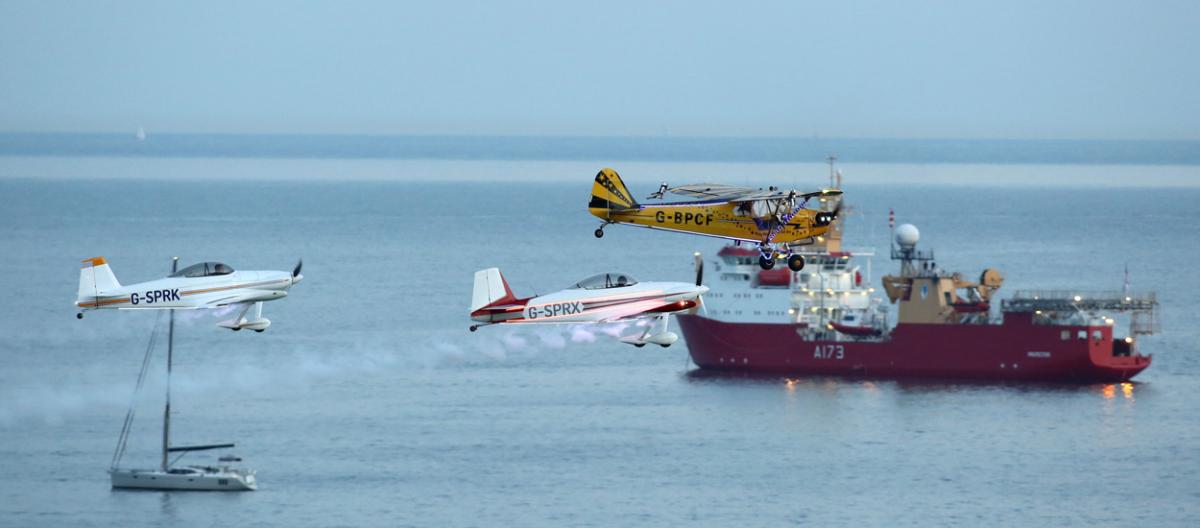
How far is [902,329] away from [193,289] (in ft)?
413

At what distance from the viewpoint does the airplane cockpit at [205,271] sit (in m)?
59.5

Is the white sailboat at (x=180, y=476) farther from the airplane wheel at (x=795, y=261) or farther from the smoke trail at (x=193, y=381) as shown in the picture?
the airplane wheel at (x=795, y=261)

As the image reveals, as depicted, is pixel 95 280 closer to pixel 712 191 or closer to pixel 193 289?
pixel 193 289

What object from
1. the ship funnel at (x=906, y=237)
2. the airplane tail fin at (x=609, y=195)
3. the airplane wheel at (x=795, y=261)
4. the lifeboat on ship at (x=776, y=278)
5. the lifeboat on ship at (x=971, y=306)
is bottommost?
the airplane wheel at (x=795, y=261)

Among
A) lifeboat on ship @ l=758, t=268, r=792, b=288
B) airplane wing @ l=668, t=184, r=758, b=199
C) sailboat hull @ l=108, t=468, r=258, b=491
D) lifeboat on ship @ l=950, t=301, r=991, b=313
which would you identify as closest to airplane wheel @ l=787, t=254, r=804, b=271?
airplane wing @ l=668, t=184, r=758, b=199

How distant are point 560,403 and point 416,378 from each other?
25.8 meters

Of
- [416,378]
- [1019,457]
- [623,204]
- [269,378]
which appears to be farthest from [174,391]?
[623,204]

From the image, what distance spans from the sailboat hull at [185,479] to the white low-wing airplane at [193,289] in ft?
276

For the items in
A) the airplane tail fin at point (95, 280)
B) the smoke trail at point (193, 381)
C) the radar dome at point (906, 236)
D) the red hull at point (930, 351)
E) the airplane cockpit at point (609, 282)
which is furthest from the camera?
the red hull at point (930, 351)

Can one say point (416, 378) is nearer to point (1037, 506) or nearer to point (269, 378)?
point (269, 378)

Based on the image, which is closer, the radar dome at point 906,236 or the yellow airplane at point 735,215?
the yellow airplane at point 735,215

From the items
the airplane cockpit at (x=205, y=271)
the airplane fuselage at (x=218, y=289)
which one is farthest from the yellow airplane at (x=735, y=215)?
the airplane cockpit at (x=205, y=271)

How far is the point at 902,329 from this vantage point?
17962cm

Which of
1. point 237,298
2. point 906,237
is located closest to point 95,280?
point 237,298
